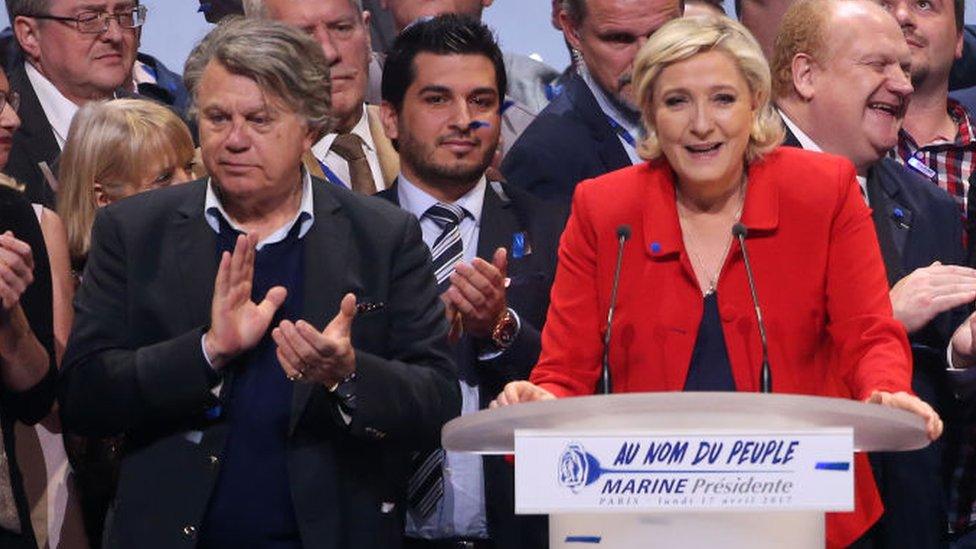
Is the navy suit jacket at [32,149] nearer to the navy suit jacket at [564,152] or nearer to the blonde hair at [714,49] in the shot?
the navy suit jacket at [564,152]

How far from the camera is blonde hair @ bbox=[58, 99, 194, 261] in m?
4.04

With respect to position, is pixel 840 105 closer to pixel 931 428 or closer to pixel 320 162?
pixel 320 162

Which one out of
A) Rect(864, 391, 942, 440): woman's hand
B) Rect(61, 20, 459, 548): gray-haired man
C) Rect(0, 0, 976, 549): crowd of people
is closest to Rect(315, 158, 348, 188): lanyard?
Rect(0, 0, 976, 549): crowd of people

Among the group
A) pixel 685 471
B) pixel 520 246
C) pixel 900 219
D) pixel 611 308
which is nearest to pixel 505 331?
pixel 520 246

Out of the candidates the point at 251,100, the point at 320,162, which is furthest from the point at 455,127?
the point at 251,100

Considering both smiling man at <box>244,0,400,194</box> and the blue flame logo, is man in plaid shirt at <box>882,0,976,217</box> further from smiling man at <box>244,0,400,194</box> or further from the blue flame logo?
the blue flame logo

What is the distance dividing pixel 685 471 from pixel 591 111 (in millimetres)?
2301

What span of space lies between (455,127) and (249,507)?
1.27 m

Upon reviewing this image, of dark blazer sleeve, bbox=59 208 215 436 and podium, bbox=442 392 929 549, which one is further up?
podium, bbox=442 392 929 549

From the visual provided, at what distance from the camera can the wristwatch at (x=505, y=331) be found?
3.76 m

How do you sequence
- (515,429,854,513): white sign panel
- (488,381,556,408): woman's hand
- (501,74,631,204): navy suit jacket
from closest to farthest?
1. (515,429,854,513): white sign panel
2. (488,381,556,408): woman's hand
3. (501,74,631,204): navy suit jacket

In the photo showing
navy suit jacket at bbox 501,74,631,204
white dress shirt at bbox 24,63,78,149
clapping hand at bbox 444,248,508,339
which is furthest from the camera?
white dress shirt at bbox 24,63,78,149

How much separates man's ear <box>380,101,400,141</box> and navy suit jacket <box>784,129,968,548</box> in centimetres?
93

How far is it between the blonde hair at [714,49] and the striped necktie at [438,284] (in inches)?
24.6
